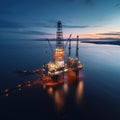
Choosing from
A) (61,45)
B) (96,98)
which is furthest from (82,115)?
(61,45)

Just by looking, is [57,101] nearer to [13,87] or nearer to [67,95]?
[67,95]

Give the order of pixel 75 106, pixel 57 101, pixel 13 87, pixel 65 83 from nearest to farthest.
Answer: pixel 75 106 → pixel 57 101 → pixel 13 87 → pixel 65 83

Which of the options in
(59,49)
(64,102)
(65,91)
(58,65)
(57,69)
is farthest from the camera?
(59,49)

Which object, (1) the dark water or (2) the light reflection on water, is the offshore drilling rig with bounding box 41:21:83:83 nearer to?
(2) the light reflection on water

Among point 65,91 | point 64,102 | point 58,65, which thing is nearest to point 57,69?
point 58,65

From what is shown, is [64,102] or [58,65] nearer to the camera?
[64,102]

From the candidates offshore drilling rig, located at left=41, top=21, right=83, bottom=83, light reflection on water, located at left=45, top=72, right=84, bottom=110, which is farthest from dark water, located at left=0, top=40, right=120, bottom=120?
offshore drilling rig, located at left=41, top=21, right=83, bottom=83

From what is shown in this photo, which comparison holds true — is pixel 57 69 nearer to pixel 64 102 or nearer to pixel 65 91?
pixel 65 91

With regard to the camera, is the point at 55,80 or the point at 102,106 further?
the point at 55,80

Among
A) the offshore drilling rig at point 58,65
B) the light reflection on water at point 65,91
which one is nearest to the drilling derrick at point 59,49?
the offshore drilling rig at point 58,65

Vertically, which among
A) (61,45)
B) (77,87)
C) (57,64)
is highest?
(61,45)

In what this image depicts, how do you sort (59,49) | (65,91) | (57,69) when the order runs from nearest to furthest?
(65,91), (57,69), (59,49)
